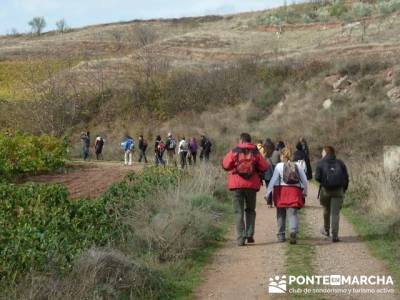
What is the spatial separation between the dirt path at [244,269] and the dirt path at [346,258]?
23.7 inches

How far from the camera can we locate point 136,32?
85188mm

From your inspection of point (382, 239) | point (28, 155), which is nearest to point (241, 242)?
point (382, 239)

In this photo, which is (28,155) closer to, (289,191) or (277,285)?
(289,191)

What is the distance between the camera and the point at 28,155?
83.8 feet

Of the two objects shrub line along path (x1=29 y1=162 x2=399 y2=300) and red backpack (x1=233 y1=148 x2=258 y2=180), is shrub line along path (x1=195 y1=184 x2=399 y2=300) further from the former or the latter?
red backpack (x1=233 y1=148 x2=258 y2=180)

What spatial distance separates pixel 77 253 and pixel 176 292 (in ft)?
4.33

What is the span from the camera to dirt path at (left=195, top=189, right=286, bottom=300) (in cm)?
834

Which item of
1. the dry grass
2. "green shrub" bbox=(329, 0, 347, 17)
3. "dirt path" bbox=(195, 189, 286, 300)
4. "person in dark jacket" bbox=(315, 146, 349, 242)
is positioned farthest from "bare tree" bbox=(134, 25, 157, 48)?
"dirt path" bbox=(195, 189, 286, 300)

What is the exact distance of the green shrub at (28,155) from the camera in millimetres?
24370

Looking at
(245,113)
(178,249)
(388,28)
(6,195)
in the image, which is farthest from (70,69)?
(178,249)

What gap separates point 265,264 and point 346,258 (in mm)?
1271

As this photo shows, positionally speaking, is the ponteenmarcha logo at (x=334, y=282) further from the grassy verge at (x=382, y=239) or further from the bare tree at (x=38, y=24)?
the bare tree at (x=38, y=24)

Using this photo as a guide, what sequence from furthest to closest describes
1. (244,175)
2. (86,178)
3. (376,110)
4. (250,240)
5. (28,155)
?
1. (376,110)
2. (28,155)
3. (86,178)
4. (250,240)
5. (244,175)

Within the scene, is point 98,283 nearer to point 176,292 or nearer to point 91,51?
point 176,292
